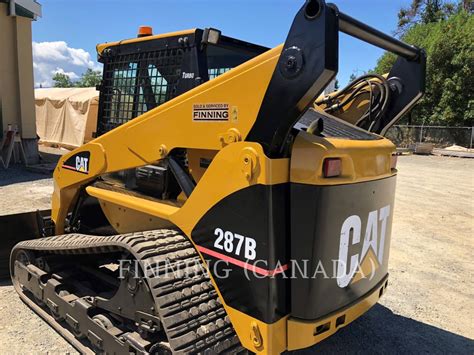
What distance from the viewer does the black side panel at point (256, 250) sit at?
6.98 feet

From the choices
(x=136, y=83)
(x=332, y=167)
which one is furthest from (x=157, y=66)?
(x=332, y=167)

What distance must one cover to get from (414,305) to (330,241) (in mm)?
2484

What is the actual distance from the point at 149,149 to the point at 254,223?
101cm

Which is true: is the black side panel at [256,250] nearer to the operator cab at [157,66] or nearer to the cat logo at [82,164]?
the operator cab at [157,66]

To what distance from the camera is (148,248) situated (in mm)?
2533

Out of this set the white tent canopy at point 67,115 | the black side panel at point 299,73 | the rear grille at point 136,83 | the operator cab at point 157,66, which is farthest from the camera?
the white tent canopy at point 67,115

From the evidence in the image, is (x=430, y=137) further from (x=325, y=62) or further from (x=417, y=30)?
(x=325, y=62)

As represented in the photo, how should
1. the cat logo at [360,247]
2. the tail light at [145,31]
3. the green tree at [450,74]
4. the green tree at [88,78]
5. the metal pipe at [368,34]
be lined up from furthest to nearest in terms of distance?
the green tree at [88,78], the green tree at [450,74], the tail light at [145,31], the cat logo at [360,247], the metal pipe at [368,34]

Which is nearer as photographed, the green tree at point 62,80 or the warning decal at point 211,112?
the warning decal at point 211,112

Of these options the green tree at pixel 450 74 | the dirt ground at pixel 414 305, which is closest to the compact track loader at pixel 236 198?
the dirt ground at pixel 414 305

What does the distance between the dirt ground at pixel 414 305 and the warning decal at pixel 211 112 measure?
78.6 inches

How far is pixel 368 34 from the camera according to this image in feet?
7.61

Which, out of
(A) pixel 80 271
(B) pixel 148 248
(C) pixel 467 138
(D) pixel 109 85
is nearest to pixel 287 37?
(B) pixel 148 248

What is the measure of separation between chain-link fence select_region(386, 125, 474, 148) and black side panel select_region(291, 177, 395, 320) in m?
24.0
